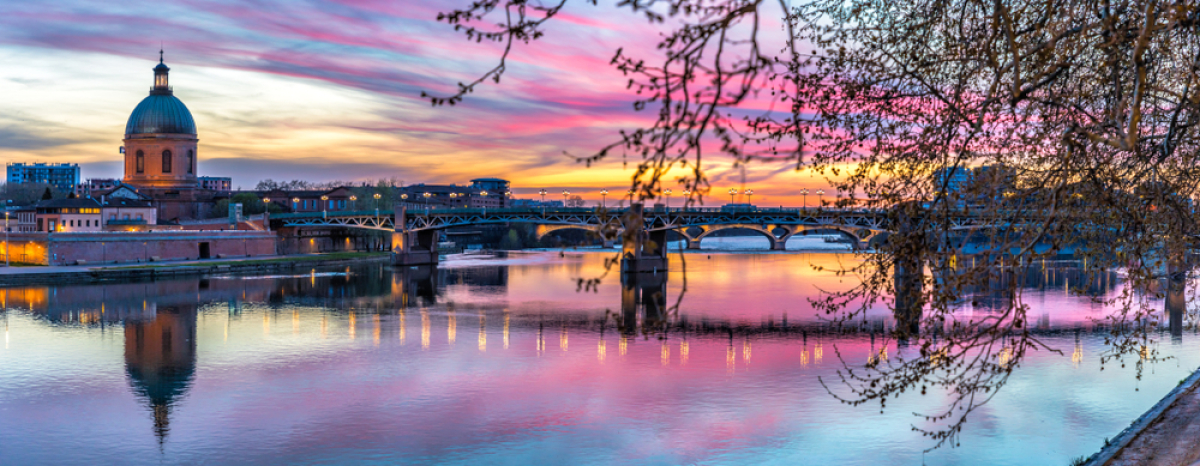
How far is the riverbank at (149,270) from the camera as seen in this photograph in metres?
62.2

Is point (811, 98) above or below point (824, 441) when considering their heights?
above

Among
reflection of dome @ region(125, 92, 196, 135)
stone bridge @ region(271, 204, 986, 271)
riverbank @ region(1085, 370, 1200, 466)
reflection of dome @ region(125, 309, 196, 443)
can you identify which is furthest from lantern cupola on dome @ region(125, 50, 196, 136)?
riverbank @ region(1085, 370, 1200, 466)

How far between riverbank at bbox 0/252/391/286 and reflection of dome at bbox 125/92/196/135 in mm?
33774

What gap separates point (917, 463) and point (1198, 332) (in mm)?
24020

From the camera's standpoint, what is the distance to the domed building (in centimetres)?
11581

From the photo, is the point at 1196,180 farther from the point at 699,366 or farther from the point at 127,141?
the point at 127,141

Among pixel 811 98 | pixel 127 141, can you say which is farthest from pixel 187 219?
pixel 811 98

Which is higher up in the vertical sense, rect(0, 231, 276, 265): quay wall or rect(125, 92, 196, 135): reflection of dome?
rect(125, 92, 196, 135): reflection of dome

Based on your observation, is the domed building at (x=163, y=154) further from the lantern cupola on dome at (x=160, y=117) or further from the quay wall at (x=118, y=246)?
the quay wall at (x=118, y=246)

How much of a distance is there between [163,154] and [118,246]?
4051 centimetres

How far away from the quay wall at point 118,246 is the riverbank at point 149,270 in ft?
10.1

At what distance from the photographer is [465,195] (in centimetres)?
18238

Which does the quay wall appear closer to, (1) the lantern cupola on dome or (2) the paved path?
(1) the lantern cupola on dome

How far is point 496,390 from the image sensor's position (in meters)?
26.2
